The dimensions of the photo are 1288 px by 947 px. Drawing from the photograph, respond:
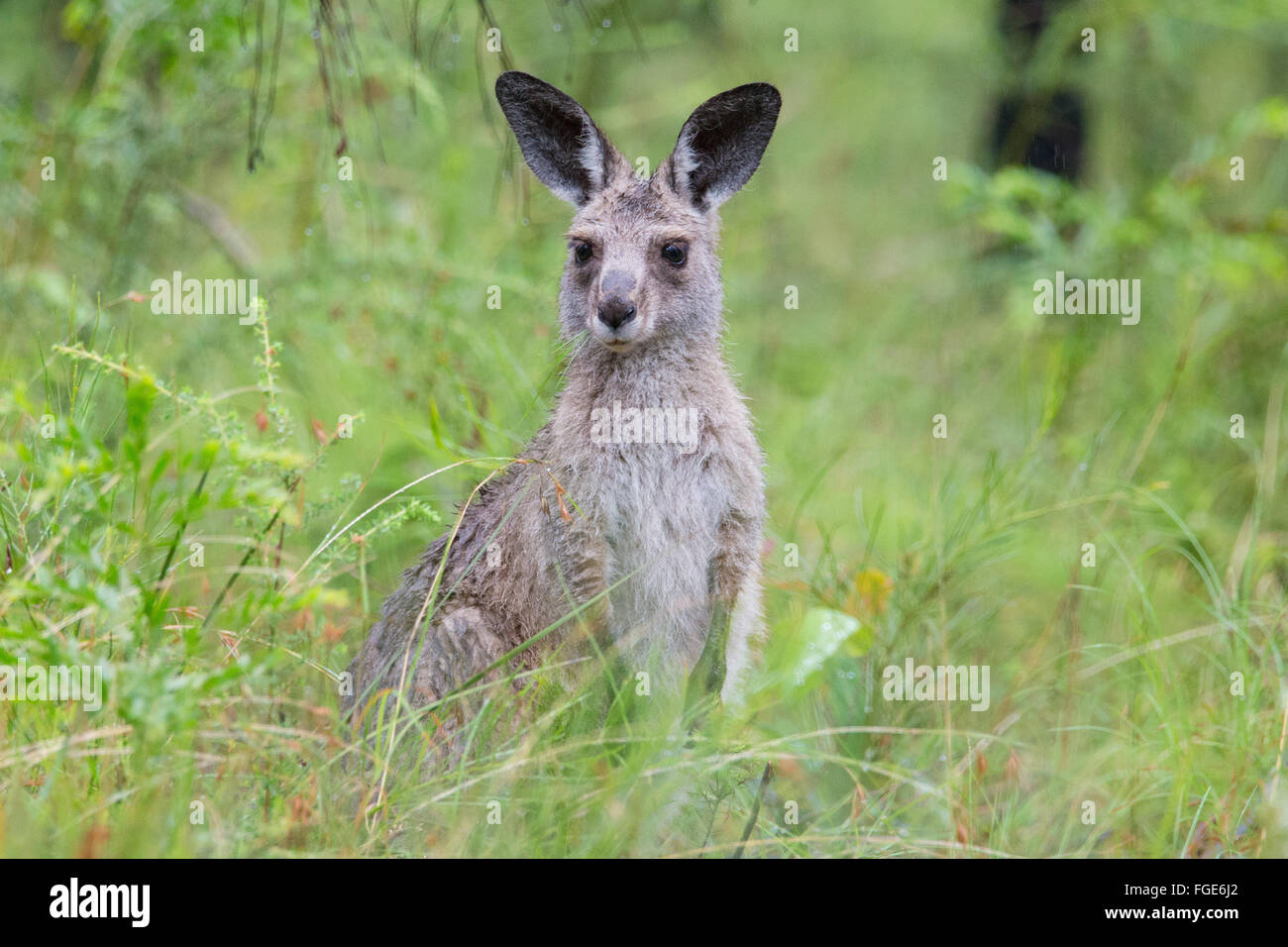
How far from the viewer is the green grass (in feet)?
11.3

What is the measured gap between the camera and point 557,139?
15.1ft

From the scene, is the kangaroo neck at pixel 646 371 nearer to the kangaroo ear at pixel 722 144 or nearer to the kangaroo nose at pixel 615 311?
the kangaroo nose at pixel 615 311

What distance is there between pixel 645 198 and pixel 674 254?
0.84 feet

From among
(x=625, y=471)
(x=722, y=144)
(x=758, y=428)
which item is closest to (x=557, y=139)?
(x=722, y=144)

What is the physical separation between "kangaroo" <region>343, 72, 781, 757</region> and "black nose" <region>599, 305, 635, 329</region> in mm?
40

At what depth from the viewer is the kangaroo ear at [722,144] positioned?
4.47 metres

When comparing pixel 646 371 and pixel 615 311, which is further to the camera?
pixel 646 371

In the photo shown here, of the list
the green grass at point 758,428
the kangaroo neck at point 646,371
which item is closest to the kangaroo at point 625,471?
the kangaroo neck at point 646,371

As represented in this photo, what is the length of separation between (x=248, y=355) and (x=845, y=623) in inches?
155

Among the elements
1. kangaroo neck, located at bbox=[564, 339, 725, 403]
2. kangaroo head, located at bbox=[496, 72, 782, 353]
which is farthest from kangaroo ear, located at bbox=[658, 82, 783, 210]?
kangaroo neck, located at bbox=[564, 339, 725, 403]

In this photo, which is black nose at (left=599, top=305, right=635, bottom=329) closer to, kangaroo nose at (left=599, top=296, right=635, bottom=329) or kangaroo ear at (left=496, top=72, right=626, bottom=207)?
kangaroo nose at (left=599, top=296, right=635, bottom=329)

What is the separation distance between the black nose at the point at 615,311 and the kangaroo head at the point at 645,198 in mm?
53

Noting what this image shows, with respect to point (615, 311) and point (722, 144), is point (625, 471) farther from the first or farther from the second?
point (722, 144)

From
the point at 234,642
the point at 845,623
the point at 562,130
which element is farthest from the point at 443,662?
A: the point at 562,130
